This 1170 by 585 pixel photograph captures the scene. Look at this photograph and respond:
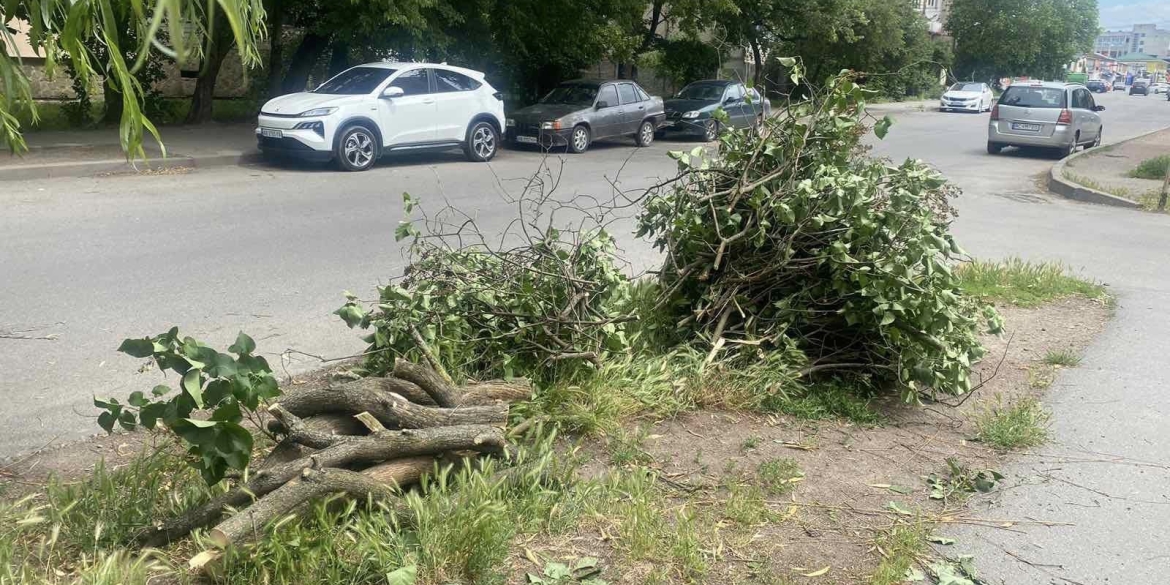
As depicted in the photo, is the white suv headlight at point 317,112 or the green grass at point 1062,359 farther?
the white suv headlight at point 317,112

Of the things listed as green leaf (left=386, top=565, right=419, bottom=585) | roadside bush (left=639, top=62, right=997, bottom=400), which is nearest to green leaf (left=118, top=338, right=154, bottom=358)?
green leaf (left=386, top=565, right=419, bottom=585)

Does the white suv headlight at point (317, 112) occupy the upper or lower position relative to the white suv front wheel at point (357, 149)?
upper

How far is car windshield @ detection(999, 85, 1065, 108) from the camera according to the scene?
22938 millimetres

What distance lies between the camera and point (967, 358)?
17.3 feet

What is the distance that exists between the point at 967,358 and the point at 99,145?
14080 mm

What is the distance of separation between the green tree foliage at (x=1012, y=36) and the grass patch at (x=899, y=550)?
211 ft

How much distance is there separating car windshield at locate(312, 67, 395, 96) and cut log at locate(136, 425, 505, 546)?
507 inches

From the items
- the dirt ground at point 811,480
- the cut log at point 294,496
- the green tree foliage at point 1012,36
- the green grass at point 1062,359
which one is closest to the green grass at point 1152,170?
the green grass at point 1062,359

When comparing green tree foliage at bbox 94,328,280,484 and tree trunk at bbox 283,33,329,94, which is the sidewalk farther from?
green tree foliage at bbox 94,328,280,484

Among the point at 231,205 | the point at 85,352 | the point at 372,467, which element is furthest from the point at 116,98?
the point at 372,467

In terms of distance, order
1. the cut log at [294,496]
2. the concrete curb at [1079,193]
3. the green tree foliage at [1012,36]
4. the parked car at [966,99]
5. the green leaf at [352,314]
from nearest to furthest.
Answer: the cut log at [294,496] < the green leaf at [352,314] < the concrete curb at [1079,193] < the parked car at [966,99] < the green tree foliage at [1012,36]

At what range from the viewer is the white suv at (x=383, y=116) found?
48.9 ft

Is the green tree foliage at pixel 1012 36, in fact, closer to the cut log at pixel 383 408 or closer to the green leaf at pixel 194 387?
the cut log at pixel 383 408

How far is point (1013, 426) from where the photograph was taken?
504cm
